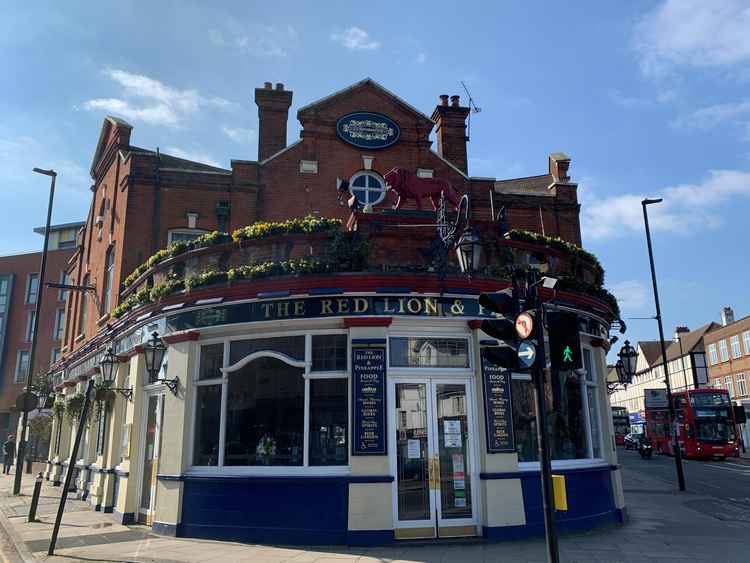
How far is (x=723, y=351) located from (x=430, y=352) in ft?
201

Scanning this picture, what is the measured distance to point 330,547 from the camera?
933cm

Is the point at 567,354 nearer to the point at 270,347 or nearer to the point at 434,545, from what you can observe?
the point at 434,545

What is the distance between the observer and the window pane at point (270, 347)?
10531 mm

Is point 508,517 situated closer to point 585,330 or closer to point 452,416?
point 452,416

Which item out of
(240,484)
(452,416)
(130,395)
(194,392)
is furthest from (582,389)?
(130,395)

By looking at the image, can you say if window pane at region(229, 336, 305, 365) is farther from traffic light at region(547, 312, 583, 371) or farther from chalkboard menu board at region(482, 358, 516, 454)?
traffic light at region(547, 312, 583, 371)

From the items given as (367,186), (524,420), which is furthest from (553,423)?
(367,186)

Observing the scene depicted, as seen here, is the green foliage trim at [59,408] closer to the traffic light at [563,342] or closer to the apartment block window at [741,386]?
the traffic light at [563,342]

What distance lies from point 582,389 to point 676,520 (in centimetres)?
364

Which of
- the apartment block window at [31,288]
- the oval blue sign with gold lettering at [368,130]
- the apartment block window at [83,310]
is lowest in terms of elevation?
the apartment block window at [83,310]

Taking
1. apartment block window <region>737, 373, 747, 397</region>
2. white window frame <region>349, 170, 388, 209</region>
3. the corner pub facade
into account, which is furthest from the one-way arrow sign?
apartment block window <region>737, 373, 747, 397</region>

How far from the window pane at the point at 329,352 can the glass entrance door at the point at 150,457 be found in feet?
13.5

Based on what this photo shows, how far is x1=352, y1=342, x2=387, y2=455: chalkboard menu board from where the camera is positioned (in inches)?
380

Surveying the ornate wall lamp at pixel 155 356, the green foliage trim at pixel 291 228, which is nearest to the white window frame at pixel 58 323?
the ornate wall lamp at pixel 155 356
